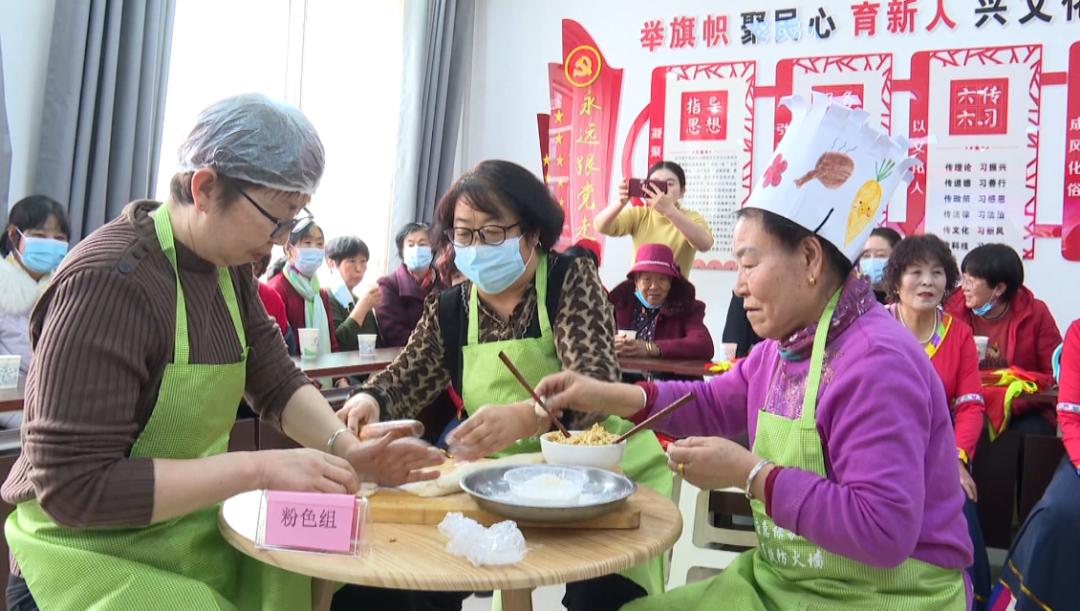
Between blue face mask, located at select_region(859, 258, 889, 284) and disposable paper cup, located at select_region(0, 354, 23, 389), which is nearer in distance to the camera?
disposable paper cup, located at select_region(0, 354, 23, 389)

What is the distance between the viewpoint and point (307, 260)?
15.3ft

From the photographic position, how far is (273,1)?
563cm

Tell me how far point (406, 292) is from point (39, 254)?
205 cm

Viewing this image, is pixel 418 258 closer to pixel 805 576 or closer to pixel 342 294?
pixel 342 294

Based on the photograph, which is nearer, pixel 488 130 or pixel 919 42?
pixel 919 42

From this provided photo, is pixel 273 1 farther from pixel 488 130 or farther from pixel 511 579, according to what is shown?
pixel 511 579

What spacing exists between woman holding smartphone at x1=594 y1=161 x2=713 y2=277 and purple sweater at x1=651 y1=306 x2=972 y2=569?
360 cm

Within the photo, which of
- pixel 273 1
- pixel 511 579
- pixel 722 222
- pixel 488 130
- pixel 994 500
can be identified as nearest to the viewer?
pixel 511 579

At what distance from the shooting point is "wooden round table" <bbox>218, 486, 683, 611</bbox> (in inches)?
49.0

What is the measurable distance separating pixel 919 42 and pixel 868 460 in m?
5.21

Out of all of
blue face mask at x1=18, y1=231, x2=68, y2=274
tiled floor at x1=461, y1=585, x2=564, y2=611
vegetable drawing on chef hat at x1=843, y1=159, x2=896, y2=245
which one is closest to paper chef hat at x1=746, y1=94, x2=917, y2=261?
vegetable drawing on chef hat at x1=843, y1=159, x2=896, y2=245

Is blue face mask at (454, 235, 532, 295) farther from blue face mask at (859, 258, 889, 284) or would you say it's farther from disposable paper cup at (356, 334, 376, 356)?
blue face mask at (859, 258, 889, 284)

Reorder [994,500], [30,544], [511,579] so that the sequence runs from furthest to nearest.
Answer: [994,500], [30,544], [511,579]

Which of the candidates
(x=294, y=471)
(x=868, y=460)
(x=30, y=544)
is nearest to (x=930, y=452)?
(x=868, y=460)
